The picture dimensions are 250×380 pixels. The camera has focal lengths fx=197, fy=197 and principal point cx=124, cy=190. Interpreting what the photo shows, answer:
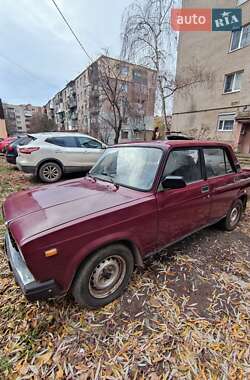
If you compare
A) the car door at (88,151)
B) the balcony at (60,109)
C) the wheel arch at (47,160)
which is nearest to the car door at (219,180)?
the car door at (88,151)

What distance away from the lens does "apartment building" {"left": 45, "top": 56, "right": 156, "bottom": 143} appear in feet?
57.1

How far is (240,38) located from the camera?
14031 mm

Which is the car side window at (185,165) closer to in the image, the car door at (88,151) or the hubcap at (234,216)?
the hubcap at (234,216)

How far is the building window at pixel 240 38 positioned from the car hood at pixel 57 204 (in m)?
17.4

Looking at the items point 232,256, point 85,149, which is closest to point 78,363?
point 232,256

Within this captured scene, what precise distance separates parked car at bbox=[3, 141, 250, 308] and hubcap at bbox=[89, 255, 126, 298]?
0.01 m

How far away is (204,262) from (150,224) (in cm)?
126

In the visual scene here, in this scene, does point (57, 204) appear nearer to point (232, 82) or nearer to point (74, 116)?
point (232, 82)

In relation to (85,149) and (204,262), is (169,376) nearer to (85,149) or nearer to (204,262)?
(204,262)

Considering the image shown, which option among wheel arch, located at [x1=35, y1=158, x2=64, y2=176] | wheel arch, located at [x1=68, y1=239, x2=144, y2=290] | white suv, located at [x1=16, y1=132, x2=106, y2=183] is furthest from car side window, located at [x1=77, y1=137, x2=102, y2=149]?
wheel arch, located at [x1=68, y1=239, x2=144, y2=290]

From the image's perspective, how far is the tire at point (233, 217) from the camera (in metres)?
3.66

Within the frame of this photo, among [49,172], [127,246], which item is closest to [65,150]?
[49,172]

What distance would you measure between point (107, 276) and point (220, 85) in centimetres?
1817

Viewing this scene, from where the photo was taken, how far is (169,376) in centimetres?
156
